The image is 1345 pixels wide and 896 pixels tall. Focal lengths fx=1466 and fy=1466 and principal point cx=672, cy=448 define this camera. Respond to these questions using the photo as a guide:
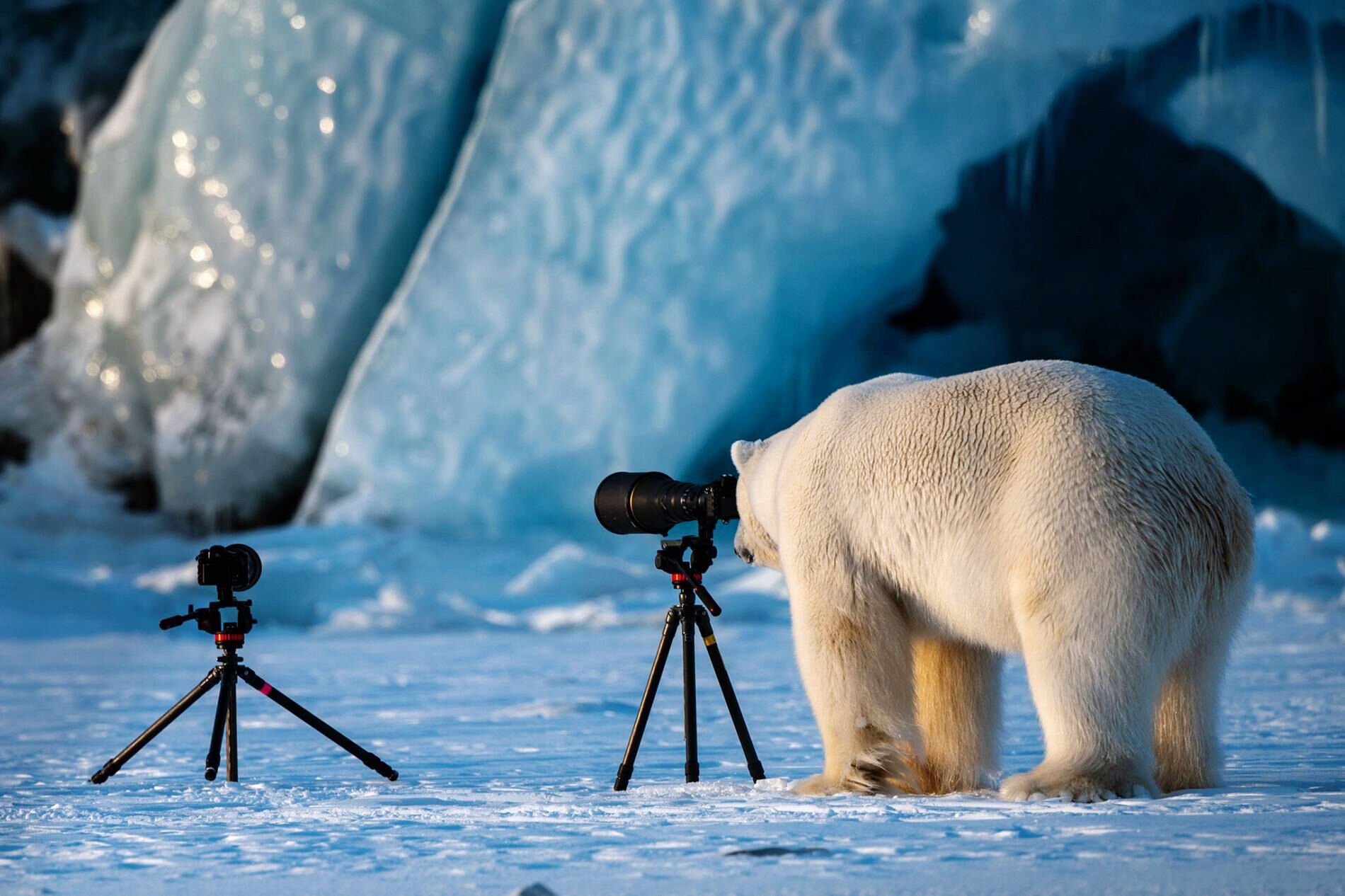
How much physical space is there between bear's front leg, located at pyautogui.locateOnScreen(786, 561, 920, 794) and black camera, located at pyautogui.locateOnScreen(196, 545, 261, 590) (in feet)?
3.89

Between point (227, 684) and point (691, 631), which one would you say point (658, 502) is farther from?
point (227, 684)

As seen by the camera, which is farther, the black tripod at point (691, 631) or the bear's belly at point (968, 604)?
the black tripod at point (691, 631)

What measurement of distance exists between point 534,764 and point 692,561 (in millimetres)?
750

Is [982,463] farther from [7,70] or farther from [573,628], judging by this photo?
[7,70]

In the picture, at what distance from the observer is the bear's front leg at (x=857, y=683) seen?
261cm

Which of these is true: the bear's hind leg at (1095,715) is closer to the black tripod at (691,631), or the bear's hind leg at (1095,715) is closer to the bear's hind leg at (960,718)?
the bear's hind leg at (960,718)

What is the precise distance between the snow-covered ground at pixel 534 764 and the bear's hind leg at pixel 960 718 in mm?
326

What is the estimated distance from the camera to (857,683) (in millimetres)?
2617

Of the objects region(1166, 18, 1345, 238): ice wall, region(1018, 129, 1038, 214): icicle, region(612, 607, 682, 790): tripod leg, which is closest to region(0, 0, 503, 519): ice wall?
region(1018, 129, 1038, 214): icicle

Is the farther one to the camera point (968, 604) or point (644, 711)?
point (644, 711)

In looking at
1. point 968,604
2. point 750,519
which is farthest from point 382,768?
point 968,604

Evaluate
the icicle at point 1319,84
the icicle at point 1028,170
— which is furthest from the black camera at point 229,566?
the icicle at point 1319,84

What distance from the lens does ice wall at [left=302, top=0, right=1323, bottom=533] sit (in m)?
9.22

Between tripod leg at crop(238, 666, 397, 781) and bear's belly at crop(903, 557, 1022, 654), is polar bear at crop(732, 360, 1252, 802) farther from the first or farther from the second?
tripod leg at crop(238, 666, 397, 781)
